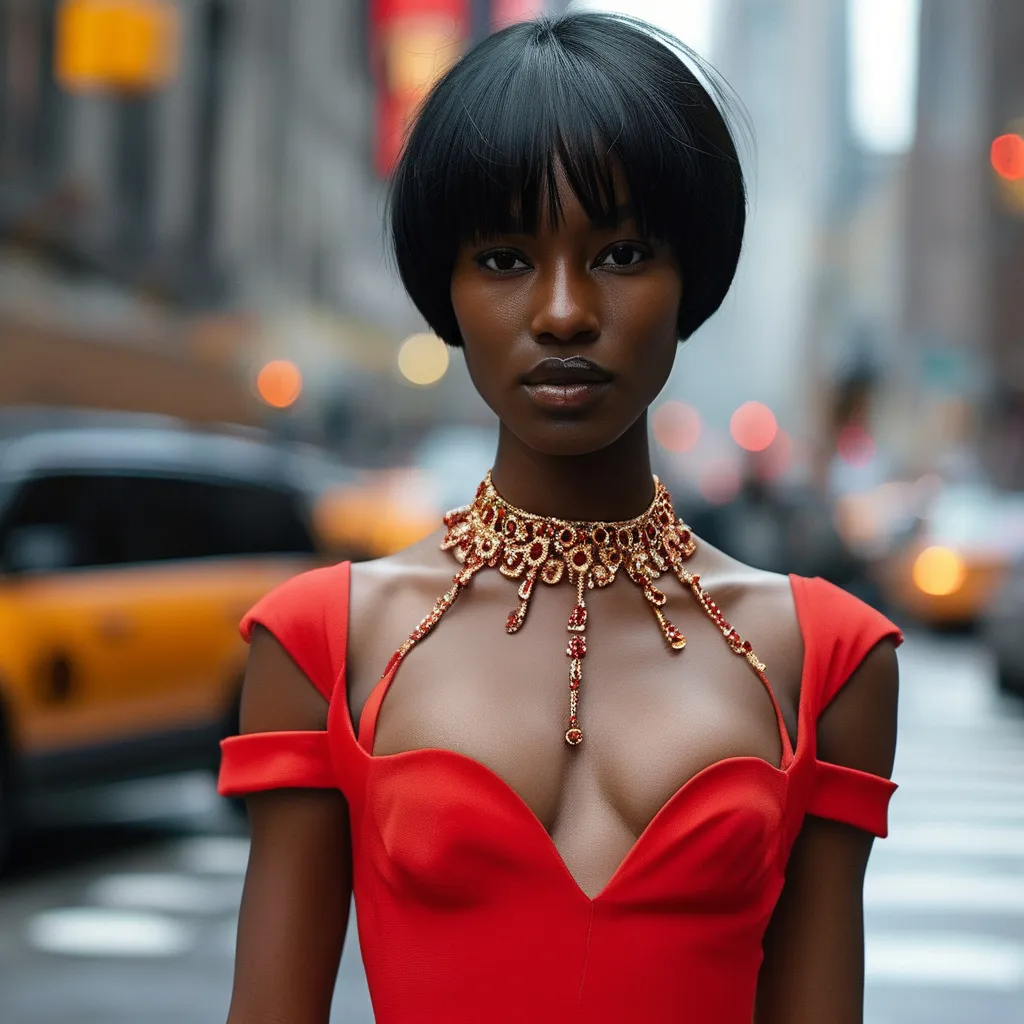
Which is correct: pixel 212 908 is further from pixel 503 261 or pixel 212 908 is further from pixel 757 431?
pixel 757 431

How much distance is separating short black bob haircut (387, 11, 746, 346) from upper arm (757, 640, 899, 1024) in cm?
47

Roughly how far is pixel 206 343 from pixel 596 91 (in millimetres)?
35981

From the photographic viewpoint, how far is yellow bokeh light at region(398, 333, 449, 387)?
190ft

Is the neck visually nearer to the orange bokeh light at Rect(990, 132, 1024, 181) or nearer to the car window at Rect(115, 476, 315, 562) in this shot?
the car window at Rect(115, 476, 315, 562)

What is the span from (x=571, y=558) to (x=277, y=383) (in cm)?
3852

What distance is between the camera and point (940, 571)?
65.5 ft

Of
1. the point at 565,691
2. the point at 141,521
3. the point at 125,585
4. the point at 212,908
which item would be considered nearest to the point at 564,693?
the point at 565,691

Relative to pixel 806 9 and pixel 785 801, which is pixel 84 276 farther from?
pixel 806 9

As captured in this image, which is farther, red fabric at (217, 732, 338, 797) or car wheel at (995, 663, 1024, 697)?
car wheel at (995, 663, 1024, 697)

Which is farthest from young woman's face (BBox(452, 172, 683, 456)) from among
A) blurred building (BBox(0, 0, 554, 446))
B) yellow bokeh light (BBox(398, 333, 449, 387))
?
yellow bokeh light (BBox(398, 333, 449, 387))

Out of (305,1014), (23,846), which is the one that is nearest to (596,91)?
(305,1014)

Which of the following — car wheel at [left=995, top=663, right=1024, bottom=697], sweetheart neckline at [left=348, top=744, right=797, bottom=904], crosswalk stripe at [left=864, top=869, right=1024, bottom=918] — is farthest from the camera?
car wheel at [left=995, top=663, right=1024, bottom=697]

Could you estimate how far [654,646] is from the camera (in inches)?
79.7

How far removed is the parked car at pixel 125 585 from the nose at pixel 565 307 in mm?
6513
